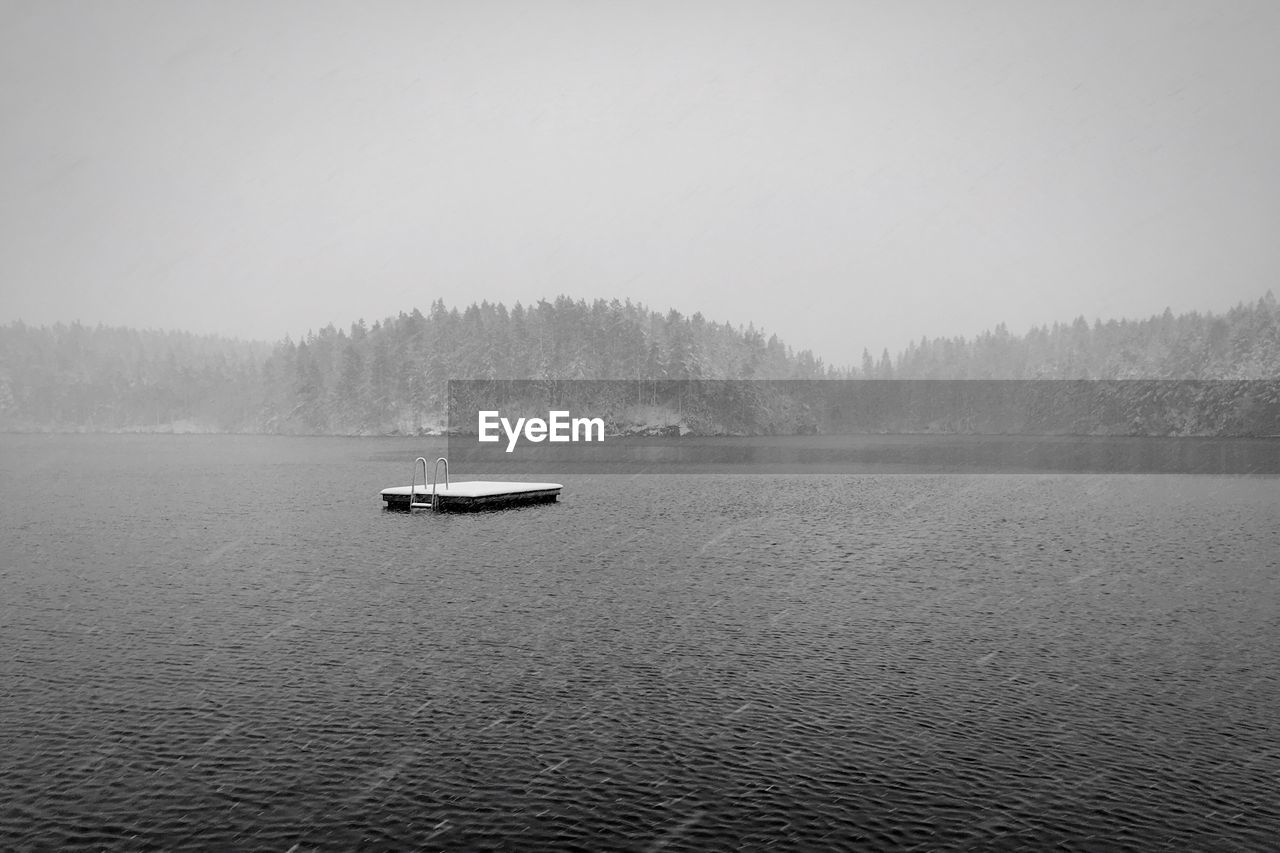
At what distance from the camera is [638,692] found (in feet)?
69.7

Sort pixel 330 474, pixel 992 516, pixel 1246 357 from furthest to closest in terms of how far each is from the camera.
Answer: pixel 1246 357
pixel 330 474
pixel 992 516

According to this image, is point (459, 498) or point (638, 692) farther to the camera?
point (459, 498)

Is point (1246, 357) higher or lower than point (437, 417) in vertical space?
higher

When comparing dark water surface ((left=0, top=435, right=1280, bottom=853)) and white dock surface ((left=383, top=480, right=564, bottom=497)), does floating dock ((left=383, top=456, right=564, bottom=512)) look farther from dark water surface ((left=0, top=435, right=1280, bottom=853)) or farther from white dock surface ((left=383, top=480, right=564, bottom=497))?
dark water surface ((left=0, top=435, right=1280, bottom=853))

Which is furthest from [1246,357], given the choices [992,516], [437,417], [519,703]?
[519,703]

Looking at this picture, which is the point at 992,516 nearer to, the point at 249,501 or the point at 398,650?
the point at 398,650

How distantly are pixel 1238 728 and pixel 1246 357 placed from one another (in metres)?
207

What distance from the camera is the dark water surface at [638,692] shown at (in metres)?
14.7

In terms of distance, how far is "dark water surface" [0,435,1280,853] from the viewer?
14.7 meters

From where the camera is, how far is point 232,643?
25.5 meters
